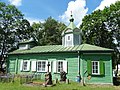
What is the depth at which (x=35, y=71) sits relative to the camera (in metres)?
23.1

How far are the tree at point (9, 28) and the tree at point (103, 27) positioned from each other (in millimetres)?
12591

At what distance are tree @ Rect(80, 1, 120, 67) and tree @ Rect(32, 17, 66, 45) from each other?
9334 mm

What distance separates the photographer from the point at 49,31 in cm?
4650

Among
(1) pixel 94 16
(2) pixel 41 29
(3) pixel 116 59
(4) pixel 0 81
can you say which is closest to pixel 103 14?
(1) pixel 94 16

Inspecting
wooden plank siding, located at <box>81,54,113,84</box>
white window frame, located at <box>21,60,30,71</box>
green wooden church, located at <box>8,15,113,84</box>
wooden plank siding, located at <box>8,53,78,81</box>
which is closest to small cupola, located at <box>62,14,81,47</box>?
green wooden church, located at <box>8,15,113,84</box>

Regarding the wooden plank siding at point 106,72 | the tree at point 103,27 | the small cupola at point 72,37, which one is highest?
the tree at point 103,27

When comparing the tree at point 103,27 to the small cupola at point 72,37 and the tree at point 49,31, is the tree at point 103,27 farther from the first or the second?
the small cupola at point 72,37

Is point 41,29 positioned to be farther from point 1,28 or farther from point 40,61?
point 40,61

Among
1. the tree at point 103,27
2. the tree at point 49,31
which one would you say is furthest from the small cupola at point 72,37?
the tree at point 49,31

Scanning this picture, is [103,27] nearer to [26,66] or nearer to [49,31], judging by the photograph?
[49,31]

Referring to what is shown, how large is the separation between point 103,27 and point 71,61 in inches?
705

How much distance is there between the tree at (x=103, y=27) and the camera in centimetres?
3541

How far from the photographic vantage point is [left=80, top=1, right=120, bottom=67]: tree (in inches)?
1394

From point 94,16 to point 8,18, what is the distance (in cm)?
1666
